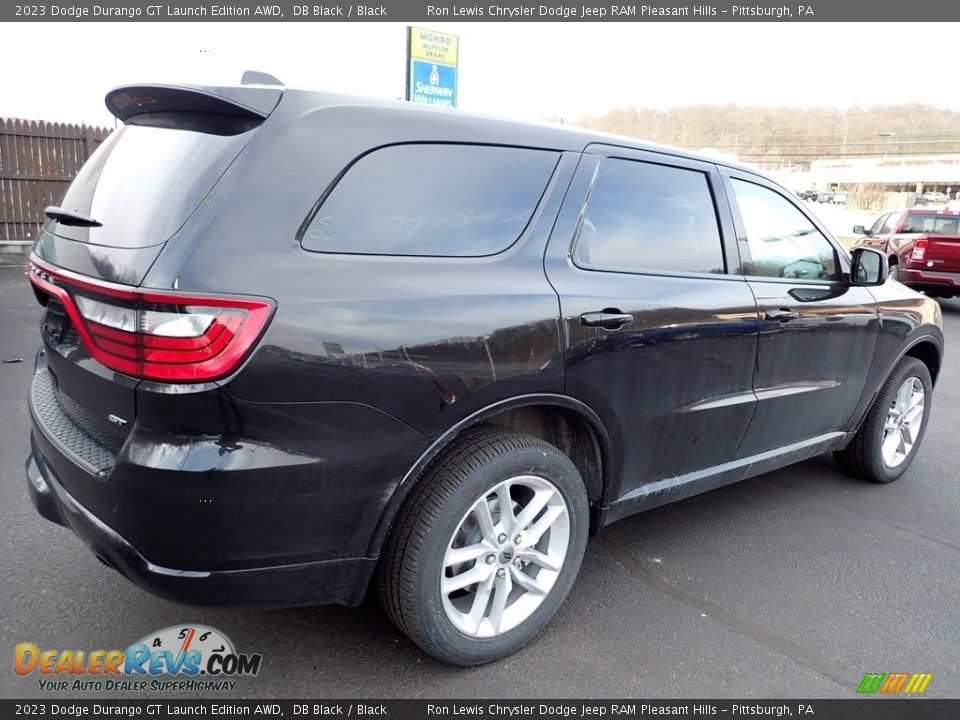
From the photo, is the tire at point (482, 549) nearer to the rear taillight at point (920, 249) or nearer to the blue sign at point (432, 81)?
the rear taillight at point (920, 249)

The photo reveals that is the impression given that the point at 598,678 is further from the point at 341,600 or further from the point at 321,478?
the point at 321,478

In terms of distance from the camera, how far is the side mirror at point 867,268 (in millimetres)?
3660

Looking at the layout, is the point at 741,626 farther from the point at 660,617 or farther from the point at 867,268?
the point at 867,268

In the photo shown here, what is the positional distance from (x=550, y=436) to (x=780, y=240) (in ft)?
5.52

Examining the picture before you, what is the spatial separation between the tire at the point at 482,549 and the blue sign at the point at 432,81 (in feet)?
41.6

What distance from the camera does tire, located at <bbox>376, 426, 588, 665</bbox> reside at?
2129 millimetres

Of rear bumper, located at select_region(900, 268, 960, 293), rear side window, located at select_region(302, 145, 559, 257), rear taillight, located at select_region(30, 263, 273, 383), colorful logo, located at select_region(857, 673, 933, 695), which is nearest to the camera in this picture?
rear taillight, located at select_region(30, 263, 273, 383)

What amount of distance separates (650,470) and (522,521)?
715 millimetres

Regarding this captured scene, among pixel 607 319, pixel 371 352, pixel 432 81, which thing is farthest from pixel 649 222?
pixel 432 81

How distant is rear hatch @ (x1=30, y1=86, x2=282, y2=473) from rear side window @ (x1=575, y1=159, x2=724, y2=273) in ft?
3.98

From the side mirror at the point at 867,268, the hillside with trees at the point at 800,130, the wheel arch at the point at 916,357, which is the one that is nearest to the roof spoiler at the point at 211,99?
the side mirror at the point at 867,268

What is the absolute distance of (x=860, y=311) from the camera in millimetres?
3650

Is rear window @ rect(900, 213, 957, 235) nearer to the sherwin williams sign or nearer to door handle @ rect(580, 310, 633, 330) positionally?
the sherwin williams sign

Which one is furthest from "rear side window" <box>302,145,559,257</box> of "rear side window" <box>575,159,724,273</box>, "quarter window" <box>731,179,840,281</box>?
"quarter window" <box>731,179,840,281</box>
